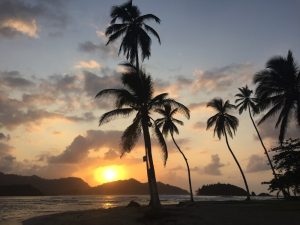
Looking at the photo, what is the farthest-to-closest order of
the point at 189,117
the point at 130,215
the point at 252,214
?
the point at 189,117, the point at 130,215, the point at 252,214

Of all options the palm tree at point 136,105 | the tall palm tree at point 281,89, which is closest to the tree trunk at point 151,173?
the palm tree at point 136,105

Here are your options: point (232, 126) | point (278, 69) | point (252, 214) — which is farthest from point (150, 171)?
point (232, 126)

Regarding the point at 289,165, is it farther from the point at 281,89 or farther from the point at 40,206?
the point at 40,206

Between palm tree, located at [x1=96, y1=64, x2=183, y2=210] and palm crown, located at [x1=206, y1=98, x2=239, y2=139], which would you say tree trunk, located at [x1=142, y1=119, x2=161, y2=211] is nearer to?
palm tree, located at [x1=96, y1=64, x2=183, y2=210]

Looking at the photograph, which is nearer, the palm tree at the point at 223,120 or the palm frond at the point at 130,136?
the palm frond at the point at 130,136

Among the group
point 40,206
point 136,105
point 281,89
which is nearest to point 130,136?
point 136,105

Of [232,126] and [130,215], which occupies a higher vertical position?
[232,126]

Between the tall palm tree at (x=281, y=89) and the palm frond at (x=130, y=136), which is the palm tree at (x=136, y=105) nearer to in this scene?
the palm frond at (x=130, y=136)

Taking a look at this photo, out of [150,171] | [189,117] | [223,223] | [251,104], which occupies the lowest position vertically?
[223,223]

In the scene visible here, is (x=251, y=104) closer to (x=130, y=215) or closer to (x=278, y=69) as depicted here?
(x=278, y=69)

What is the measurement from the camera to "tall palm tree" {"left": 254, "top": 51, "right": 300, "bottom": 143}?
3412 centimetres

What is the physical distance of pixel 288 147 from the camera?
34.6 m

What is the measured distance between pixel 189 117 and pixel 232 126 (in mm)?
21362

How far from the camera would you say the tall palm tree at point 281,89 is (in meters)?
34.1
